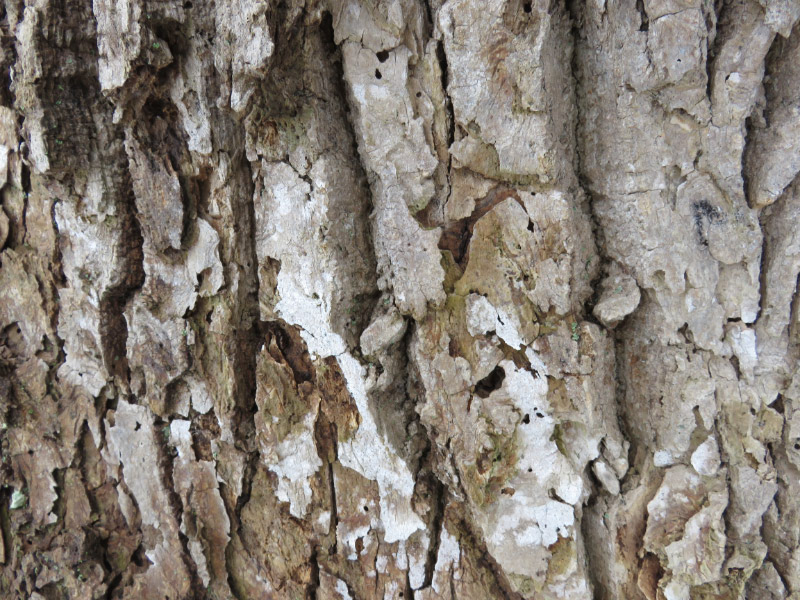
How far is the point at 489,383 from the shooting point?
5.91 feet

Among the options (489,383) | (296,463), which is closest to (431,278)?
(489,383)

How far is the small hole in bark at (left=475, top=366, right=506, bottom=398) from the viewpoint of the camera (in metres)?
1.78

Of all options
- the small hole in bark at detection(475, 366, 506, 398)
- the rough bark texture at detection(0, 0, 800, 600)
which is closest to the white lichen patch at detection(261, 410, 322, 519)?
the rough bark texture at detection(0, 0, 800, 600)

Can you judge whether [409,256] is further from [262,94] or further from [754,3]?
[754,3]

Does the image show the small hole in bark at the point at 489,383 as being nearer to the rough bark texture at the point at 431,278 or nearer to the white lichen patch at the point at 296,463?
the rough bark texture at the point at 431,278

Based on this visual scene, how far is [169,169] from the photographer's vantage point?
6.20 ft

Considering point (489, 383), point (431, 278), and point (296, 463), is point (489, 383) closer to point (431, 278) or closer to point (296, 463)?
point (431, 278)

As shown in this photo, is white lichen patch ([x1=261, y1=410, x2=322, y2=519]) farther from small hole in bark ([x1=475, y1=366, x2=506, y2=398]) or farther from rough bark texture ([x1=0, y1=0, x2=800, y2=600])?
small hole in bark ([x1=475, y1=366, x2=506, y2=398])

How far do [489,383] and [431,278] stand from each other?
0.41 m

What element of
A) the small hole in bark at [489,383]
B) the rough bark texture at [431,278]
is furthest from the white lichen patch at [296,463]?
the small hole in bark at [489,383]

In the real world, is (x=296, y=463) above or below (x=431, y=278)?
below

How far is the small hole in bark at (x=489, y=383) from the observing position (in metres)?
1.78

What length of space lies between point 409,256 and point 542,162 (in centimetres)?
51

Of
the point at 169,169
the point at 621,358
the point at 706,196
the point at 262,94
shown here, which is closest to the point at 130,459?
the point at 169,169
